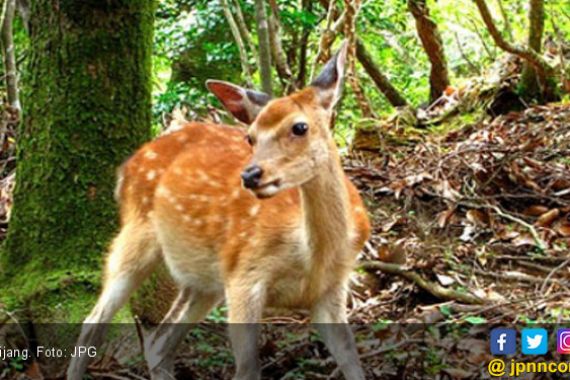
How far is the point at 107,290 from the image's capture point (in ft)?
16.7

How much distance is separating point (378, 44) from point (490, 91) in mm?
4025

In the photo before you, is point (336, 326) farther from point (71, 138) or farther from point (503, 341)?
point (71, 138)

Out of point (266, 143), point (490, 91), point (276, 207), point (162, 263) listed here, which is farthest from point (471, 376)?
point (490, 91)

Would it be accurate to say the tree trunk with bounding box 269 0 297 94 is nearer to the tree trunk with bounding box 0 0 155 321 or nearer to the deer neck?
the tree trunk with bounding box 0 0 155 321

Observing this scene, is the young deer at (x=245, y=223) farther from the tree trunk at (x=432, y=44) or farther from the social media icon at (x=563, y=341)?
the tree trunk at (x=432, y=44)

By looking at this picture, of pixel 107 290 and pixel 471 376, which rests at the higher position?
pixel 107 290

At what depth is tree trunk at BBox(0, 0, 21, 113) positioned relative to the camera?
26.3ft

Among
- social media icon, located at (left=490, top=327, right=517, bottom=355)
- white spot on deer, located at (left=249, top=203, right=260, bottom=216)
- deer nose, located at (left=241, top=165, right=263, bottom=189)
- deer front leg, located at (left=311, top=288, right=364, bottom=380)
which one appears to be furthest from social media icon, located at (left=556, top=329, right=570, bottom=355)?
deer nose, located at (left=241, top=165, right=263, bottom=189)

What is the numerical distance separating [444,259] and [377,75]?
19.5 feet

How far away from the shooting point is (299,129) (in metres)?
4.20

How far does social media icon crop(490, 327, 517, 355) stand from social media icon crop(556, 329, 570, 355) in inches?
9.5

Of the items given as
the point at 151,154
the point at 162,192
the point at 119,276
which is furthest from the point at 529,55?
the point at 119,276

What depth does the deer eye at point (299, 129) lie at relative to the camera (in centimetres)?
419

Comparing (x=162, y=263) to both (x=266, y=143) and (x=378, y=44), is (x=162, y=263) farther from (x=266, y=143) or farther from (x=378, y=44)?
(x=378, y=44)
